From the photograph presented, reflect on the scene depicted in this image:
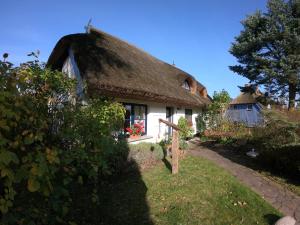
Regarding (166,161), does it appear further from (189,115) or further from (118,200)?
(189,115)

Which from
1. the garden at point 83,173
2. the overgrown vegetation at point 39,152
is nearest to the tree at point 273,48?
the garden at point 83,173

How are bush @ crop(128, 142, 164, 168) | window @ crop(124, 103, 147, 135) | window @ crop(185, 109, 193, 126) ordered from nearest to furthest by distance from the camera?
1. bush @ crop(128, 142, 164, 168)
2. window @ crop(124, 103, 147, 135)
3. window @ crop(185, 109, 193, 126)

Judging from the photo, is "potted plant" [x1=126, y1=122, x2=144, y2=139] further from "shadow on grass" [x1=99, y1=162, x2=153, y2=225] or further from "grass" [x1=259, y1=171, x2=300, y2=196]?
"grass" [x1=259, y1=171, x2=300, y2=196]

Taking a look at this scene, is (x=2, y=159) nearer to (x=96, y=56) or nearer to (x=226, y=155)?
(x=96, y=56)

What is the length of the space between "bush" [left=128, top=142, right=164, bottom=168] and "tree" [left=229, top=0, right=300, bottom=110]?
16.3 m

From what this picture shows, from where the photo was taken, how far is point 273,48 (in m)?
23.1

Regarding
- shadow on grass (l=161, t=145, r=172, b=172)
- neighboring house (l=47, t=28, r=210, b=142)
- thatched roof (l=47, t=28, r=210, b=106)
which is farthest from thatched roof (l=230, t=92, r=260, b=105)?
shadow on grass (l=161, t=145, r=172, b=172)

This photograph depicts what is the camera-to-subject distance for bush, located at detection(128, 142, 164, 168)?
344 inches

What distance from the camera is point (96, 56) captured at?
1045 centimetres

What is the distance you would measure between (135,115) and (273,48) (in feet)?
58.5

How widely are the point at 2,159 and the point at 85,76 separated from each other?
758cm

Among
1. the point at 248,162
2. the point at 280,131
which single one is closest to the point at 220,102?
the point at 248,162

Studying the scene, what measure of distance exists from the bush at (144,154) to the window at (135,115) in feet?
6.07

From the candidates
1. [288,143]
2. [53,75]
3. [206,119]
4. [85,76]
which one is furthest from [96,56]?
[206,119]
